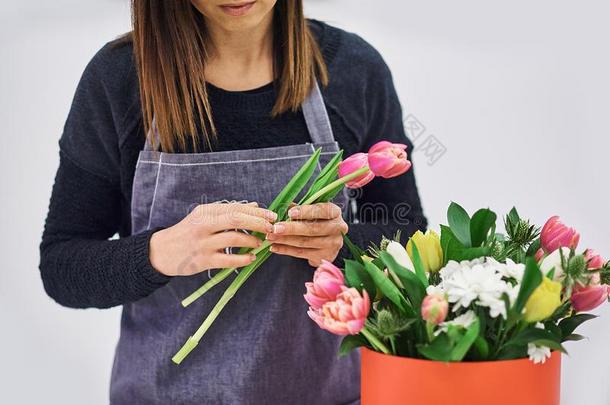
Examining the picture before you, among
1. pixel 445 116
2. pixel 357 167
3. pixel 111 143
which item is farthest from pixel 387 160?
pixel 445 116

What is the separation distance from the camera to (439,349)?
60 centimetres

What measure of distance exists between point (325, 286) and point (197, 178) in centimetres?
44

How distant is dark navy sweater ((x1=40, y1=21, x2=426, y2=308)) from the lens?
3.49 feet

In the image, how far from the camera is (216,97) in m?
1.09

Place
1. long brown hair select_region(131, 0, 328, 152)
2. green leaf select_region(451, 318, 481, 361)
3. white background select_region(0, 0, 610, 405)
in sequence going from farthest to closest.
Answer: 1. white background select_region(0, 0, 610, 405)
2. long brown hair select_region(131, 0, 328, 152)
3. green leaf select_region(451, 318, 481, 361)

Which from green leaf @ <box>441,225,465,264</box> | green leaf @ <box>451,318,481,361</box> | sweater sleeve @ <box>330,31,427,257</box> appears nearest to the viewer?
green leaf @ <box>451,318,481,361</box>

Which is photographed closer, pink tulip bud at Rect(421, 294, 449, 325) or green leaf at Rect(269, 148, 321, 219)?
pink tulip bud at Rect(421, 294, 449, 325)

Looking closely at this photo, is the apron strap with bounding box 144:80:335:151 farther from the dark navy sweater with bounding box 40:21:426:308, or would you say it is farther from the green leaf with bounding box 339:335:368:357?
the green leaf with bounding box 339:335:368:357

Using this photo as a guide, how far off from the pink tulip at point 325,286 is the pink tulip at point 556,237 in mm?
191

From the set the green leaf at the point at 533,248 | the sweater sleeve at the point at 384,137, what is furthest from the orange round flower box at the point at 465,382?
the sweater sleeve at the point at 384,137

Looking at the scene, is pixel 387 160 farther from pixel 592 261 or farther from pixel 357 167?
pixel 592 261

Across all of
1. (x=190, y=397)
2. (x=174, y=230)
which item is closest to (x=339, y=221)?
(x=174, y=230)

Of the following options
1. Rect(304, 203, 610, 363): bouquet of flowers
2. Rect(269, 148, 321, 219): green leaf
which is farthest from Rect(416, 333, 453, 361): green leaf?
Rect(269, 148, 321, 219): green leaf

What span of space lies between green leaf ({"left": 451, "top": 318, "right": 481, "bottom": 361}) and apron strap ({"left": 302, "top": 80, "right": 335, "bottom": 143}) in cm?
54
